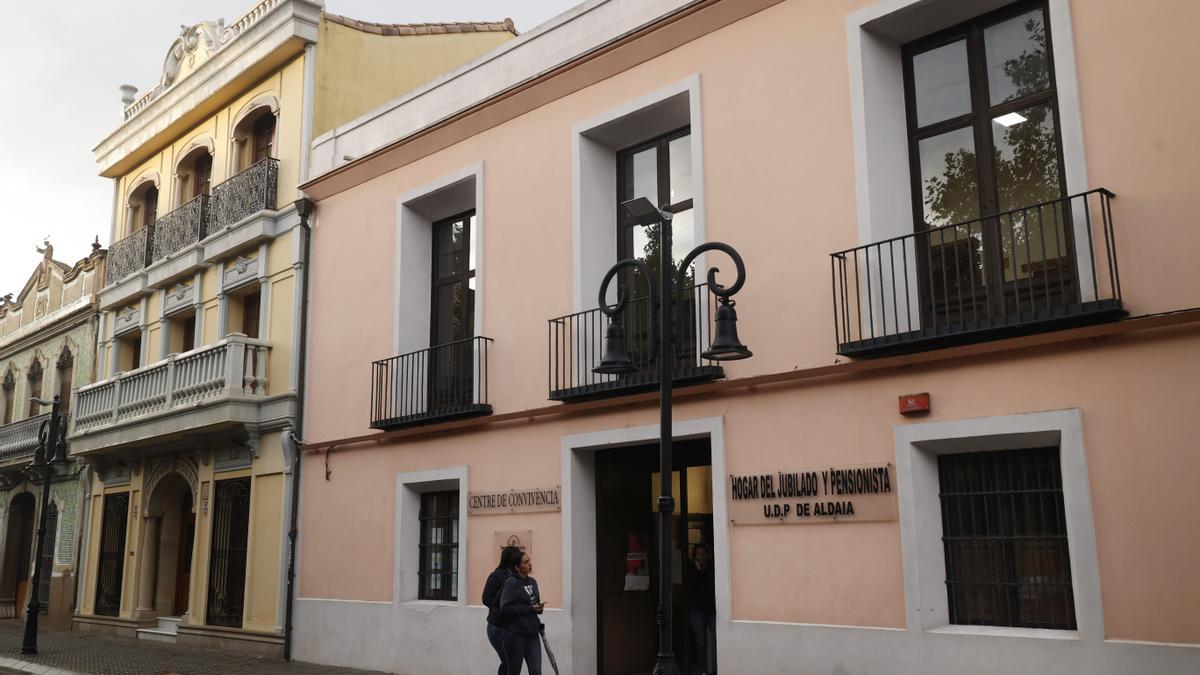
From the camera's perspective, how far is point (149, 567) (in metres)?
19.8

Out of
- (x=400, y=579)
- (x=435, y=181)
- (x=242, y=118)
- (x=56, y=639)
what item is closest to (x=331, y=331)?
(x=435, y=181)

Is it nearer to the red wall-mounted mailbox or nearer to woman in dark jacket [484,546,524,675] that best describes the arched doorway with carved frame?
woman in dark jacket [484,546,524,675]

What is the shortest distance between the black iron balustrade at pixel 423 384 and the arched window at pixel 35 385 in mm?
15568

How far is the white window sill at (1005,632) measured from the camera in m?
8.02

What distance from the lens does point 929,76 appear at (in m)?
10.0

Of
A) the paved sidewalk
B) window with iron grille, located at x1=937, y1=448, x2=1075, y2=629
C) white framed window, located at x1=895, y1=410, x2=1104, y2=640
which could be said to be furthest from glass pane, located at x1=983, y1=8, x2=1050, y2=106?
the paved sidewalk

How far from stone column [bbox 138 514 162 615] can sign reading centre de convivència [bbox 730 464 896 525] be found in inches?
544

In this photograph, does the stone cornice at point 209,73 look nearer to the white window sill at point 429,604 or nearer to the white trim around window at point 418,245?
the white trim around window at point 418,245

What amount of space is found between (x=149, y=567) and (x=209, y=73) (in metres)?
9.53

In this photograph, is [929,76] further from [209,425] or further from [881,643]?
[209,425]

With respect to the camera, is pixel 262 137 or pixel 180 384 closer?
pixel 180 384

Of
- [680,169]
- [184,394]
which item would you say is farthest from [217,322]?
[680,169]

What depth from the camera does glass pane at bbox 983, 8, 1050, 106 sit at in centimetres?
924

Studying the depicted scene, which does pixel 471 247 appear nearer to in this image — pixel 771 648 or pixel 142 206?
pixel 771 648
